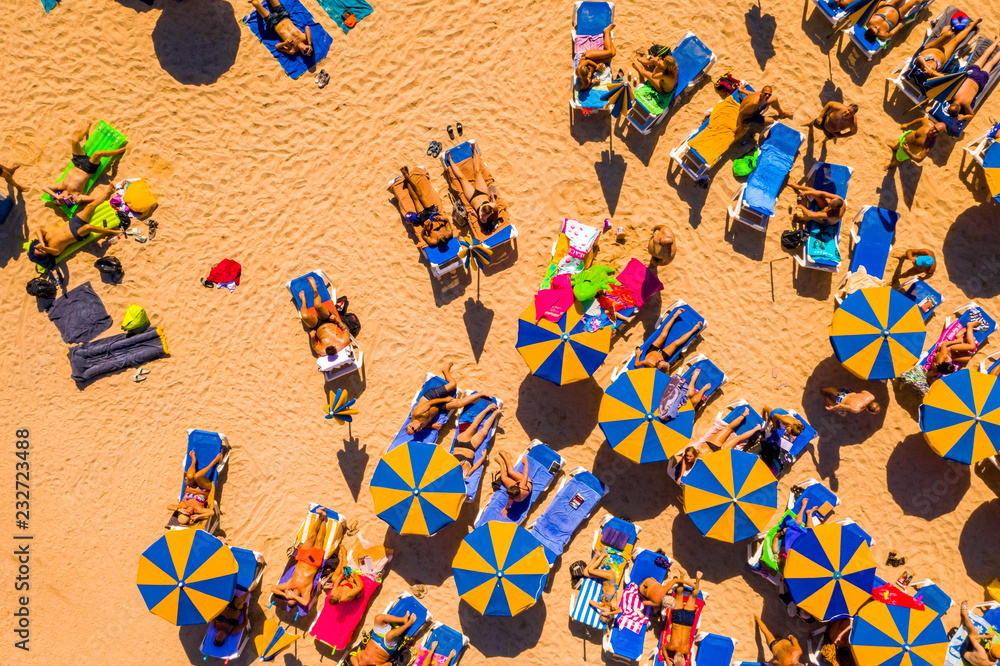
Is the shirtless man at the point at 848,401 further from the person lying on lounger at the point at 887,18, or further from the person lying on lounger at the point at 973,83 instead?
the person lying on lounger at the point at 887,18

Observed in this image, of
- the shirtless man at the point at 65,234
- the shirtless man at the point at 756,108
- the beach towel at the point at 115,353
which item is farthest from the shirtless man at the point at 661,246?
the shirtless man at the point at 65,234

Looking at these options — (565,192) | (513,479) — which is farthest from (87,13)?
(513,479)

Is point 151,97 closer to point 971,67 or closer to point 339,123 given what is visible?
point 339,123

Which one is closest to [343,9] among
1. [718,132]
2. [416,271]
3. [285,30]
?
[285,30]

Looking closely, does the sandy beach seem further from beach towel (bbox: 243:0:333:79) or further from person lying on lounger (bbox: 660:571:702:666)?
person lying on lounger (bbox: 660:571:702:666)

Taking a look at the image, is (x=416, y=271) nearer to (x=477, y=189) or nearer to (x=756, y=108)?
(x=477, y=189)
